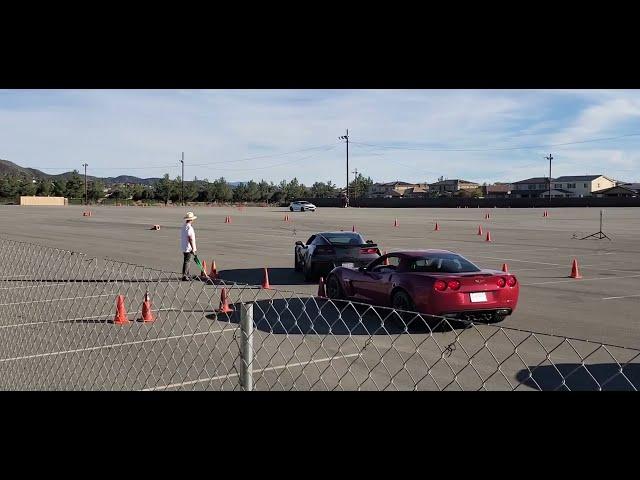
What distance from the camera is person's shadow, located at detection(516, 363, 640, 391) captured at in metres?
7.34

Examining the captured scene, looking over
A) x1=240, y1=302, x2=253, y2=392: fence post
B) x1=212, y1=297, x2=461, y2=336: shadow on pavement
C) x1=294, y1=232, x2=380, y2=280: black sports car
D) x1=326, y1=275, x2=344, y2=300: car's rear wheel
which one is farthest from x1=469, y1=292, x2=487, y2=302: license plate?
x1=240, y1=302, x2=253, y2=392: fence post

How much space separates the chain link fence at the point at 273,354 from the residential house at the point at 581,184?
6492 inches

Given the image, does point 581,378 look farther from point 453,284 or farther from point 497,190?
point 497,190

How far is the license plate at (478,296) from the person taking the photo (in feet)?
34.2

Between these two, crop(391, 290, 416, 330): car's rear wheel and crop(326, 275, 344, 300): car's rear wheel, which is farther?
crop(326, 275, 344, 300): car's rear wheel

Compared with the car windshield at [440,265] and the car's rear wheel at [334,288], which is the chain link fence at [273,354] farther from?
the car windshield at [440,265]

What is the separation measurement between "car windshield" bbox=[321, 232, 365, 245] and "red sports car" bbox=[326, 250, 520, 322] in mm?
4604

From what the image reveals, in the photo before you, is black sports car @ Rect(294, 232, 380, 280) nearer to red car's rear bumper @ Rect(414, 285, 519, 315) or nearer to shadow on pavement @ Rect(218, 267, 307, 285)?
shadow on pavement @ Rect(218, 267, 307, 285)

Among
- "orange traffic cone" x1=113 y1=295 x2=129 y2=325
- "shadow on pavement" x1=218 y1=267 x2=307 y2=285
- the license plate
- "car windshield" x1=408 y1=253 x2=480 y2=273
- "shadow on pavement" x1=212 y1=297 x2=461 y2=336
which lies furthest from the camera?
"shadow on pavement" x1=218 y1=267 x2=307 y2=285

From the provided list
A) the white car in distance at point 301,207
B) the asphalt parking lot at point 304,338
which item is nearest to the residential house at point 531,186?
the white car in distance at point 301,207

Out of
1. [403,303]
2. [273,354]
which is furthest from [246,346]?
[403,303]
